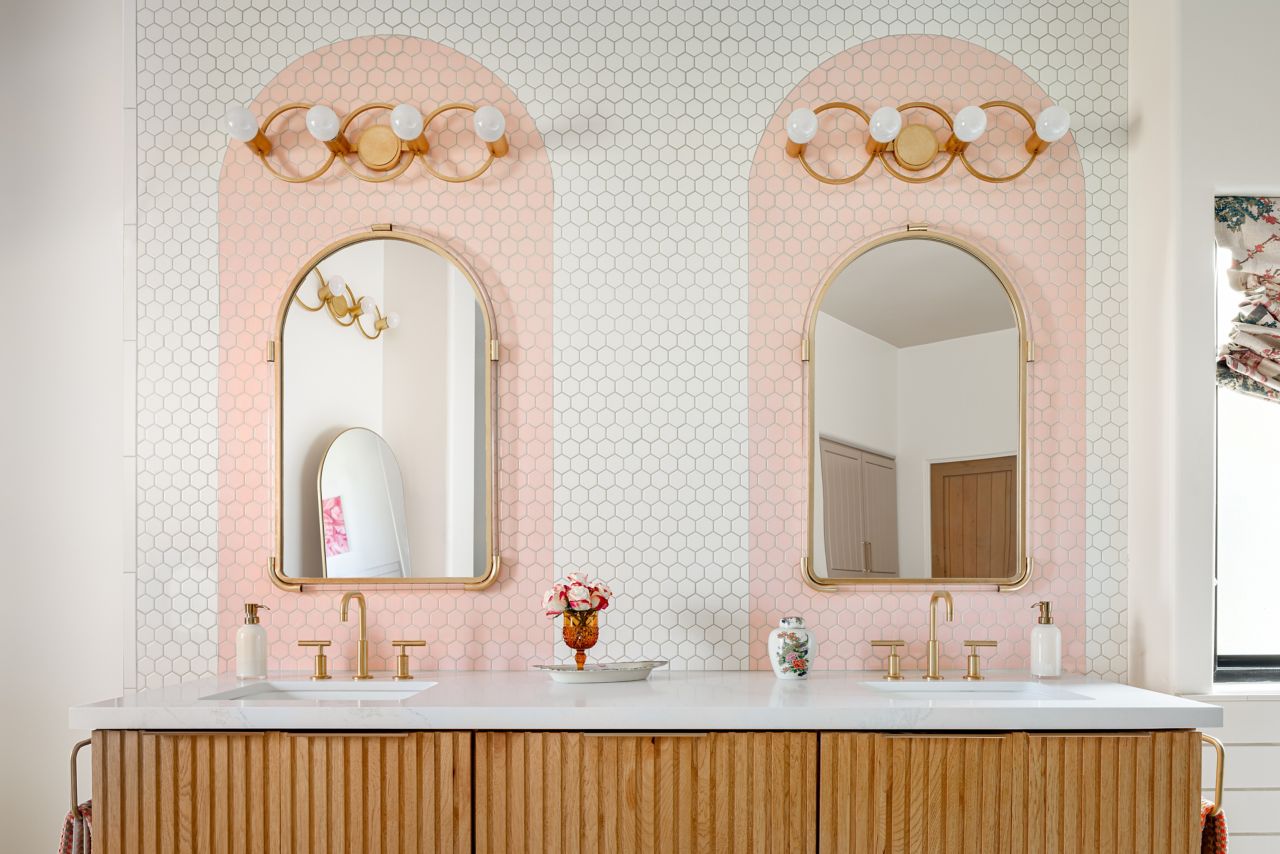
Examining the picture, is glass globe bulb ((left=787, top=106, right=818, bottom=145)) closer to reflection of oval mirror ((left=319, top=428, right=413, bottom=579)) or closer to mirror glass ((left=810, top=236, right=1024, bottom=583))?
mirror glass ((left=810, top=236, right=1024, bottom=583))

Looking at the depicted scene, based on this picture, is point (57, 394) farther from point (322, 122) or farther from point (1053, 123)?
point (1053, 123)

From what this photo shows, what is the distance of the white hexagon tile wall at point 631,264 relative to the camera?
2600 millimetres

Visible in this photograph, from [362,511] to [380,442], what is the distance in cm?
18

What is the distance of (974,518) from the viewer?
103 inches

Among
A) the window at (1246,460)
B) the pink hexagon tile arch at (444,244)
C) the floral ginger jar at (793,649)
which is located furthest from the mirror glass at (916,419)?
the pink hexagon tile arch at (444,244)

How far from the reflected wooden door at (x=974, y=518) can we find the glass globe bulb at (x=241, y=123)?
6.32 feet

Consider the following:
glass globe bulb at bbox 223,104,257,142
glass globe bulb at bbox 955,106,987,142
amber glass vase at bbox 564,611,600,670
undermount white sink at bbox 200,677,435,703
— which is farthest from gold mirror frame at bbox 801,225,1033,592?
glass globe bulb at bbox 223,104,257,142

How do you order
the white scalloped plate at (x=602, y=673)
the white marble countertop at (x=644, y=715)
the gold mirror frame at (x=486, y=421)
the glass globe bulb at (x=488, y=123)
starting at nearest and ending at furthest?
the white marble countertop at (x=644, y=715) < the white scalloped plate at (x=602, y=673) < the glass globe bulb at (x=488, y=123) < the gold mirror frame at (x=486, y=421)

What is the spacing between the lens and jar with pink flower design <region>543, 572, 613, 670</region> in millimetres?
2404

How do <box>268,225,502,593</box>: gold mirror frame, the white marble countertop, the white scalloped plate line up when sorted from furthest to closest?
<box>268,225,502,593</box>: gold mirror frame, the white scalloped plate, the white marble countertop

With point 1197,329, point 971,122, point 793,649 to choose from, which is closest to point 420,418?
point 793,649

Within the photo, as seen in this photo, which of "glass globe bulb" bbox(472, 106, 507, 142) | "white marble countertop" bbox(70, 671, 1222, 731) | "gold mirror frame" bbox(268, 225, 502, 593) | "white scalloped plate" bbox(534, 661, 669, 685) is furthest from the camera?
"gold mirror frame" bbox(268, 225, 502, 593)

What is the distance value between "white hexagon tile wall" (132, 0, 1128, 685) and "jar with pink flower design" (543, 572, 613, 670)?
173 mm

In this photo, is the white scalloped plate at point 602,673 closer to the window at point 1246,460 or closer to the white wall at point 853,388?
the white wall at point 853,388
